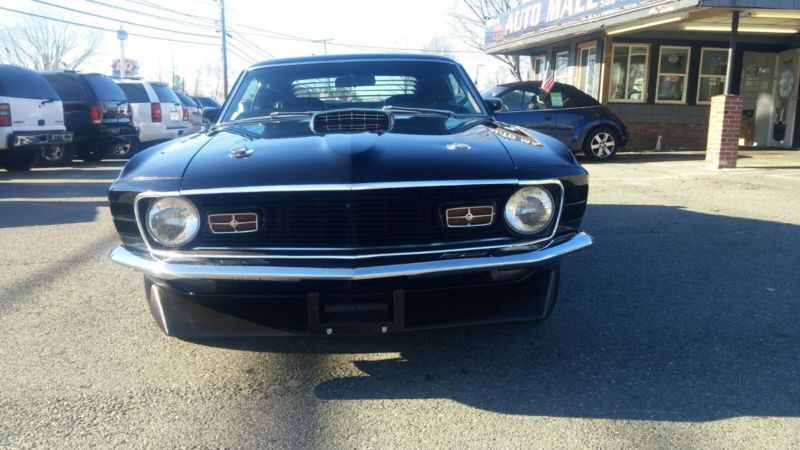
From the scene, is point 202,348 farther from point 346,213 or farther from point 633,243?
point 633,243

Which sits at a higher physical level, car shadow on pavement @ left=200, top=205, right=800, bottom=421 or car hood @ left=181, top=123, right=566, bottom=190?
car hood @ left=181, top=123, right=566, bottom=190

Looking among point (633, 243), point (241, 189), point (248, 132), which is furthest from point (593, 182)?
point (241, 189)

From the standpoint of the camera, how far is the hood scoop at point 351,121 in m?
3.08

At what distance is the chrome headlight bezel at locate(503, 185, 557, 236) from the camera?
263cm

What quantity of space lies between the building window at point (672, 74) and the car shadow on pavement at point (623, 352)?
12011 mm

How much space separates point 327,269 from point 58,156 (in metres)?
12.3

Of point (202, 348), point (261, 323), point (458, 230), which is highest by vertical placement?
point (458, 230)

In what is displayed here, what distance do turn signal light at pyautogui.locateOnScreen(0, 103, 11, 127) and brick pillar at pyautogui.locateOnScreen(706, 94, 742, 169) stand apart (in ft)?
38.2

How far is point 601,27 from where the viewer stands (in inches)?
529

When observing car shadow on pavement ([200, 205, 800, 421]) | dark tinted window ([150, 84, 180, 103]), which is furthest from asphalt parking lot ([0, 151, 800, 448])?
dark tinted window ([150, 84, 180, 103])

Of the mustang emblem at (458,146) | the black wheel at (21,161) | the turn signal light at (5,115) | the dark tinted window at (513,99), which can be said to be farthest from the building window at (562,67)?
the mustang emblem at (458,146)

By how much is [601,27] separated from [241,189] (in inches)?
499

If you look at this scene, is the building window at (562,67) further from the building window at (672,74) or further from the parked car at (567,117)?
the parked car at (567,117)

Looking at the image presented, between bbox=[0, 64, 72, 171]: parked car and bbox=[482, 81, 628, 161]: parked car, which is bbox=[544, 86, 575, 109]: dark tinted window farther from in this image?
bbox=[0, 64, 72, 171]: parked car
